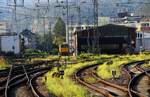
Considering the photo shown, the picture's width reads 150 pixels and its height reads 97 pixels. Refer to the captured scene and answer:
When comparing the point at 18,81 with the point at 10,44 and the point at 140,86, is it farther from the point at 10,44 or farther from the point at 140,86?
the point at 10,44

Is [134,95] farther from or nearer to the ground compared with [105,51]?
farther from the ground

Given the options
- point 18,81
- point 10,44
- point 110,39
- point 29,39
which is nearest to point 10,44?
point 10,44

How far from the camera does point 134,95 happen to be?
1535 cm

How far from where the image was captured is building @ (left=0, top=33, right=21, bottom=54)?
224 ft

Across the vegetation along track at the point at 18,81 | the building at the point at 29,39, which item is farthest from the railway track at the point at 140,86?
the building at the point at 29,39

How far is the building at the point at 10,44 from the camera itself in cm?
6812

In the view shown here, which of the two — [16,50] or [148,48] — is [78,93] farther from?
[148,48]

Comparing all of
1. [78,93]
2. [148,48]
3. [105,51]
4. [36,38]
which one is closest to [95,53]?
[105,51]

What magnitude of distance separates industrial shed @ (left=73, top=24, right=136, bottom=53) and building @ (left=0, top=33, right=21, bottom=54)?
399 inches

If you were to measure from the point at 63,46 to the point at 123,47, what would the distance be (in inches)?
416


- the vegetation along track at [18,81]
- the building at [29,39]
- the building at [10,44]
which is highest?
the vegetation along track at [18,81]

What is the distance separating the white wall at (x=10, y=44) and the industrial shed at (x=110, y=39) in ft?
33.1

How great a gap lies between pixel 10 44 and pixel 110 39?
56.6 feet

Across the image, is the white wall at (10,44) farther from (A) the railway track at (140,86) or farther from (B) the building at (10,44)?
(A) the railway track at (140,86)
